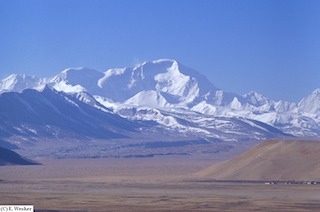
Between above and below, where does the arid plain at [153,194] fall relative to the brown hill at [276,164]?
below

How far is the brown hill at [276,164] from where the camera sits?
421ft

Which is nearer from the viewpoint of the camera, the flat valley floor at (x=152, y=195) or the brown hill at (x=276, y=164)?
the flat valley floor at (x=152, y=195)

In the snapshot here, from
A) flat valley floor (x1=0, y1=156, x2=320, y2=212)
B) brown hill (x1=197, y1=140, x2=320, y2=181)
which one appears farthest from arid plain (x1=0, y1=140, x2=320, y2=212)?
brown hill (x1=197, y1=140, x2=320, y2=181)

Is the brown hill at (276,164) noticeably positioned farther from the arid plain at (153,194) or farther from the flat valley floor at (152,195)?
the flat valley floor at (152,195)

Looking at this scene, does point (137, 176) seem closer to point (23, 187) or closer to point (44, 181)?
point (44, 181)

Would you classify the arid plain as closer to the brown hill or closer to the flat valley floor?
the flat valley floor

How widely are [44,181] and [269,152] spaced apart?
3222 cm

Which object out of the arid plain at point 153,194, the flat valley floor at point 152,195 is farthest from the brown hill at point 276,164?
the flat valley floor at point 152,195

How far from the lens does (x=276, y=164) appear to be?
133 metres

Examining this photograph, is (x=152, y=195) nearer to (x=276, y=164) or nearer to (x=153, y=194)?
(x=153, y=194)

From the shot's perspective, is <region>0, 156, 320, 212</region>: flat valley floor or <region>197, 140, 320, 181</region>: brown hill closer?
<region>0, 156, 320, 212</region>: flat valley floor

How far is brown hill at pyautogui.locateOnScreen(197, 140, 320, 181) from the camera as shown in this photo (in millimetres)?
128238

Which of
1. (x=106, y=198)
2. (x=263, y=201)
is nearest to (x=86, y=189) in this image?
(x=106, y=198)

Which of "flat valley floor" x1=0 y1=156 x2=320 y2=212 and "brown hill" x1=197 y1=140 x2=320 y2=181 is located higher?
"brown hill" x1=197 y1=140 x2=320 y2=181
